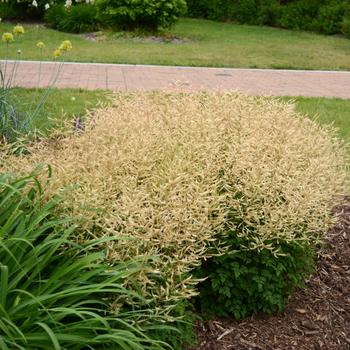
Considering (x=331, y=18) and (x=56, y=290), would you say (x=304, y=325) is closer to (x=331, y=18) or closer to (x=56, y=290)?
(x=56, y=290)

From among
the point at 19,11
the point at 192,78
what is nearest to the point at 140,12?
the point at 19,11

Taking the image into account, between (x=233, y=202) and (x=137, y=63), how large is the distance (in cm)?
985

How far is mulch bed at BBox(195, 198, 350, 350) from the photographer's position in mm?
3348

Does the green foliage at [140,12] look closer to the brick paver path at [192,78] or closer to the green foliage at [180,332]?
the brick paver path at [192,78]

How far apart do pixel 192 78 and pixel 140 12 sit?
6580mm

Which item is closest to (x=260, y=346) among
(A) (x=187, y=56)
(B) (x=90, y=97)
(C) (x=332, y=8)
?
(B) (x=90, y=97)

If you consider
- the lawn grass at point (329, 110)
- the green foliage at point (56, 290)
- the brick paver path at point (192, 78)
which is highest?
the green foliage at point (56, 290)

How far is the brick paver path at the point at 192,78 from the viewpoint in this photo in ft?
33.5

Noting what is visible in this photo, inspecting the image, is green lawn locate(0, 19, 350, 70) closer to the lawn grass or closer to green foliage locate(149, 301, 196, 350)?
the lawn grass

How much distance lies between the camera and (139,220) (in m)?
2.91

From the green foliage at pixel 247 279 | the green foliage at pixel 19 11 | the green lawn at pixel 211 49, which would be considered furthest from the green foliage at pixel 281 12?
the green foliage at pixel 247 279

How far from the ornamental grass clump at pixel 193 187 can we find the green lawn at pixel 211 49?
9.17 meters

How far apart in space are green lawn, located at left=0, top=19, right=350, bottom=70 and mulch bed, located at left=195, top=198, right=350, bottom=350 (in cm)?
934

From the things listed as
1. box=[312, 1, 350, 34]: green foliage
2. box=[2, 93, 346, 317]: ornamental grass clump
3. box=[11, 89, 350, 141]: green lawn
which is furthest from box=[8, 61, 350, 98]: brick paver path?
box=[312, 1, 350, 34]: green foliage
